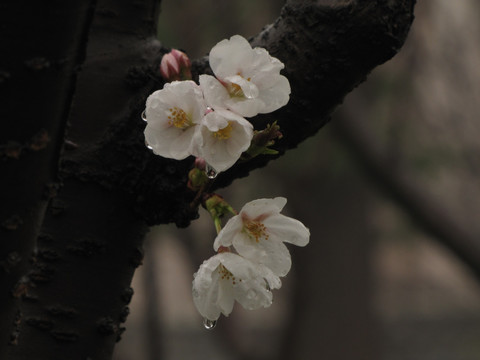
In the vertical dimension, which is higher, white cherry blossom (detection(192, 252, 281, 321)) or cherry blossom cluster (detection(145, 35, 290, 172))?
cherry blossom cluster (detection(145, 35, 290, 172))

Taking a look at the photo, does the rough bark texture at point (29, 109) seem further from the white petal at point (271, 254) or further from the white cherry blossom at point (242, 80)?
the white petal at point (271, 254)

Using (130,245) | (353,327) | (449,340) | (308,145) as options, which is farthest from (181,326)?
(130,245)

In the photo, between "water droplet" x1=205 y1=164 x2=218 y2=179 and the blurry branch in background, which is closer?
"water droplet" x1=205 y1=164 x2=218 y2=179

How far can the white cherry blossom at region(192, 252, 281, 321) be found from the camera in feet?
3.30

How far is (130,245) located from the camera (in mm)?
1330

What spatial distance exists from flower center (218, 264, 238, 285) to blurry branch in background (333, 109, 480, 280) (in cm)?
346

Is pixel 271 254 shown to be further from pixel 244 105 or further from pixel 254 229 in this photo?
pixel 244 105

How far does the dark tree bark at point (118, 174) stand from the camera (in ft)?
4.13

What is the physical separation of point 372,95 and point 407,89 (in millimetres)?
516

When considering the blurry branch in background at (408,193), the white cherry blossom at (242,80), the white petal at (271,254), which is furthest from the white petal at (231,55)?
the blurry branch in background at (408,193)

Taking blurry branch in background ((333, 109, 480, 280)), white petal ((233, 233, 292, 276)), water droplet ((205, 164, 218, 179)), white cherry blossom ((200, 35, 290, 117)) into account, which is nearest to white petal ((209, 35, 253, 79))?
white cherry blossom ((200, 35, 290, 117))

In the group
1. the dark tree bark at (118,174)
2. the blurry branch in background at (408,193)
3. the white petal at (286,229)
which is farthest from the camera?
the blurry branch in background at (408,193)

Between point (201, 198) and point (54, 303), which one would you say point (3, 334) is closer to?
point (54, 303)

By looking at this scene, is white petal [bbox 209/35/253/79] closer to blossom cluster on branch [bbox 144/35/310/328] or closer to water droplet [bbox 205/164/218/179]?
blossom cluster on branch [bbox 144/35/310/328]
